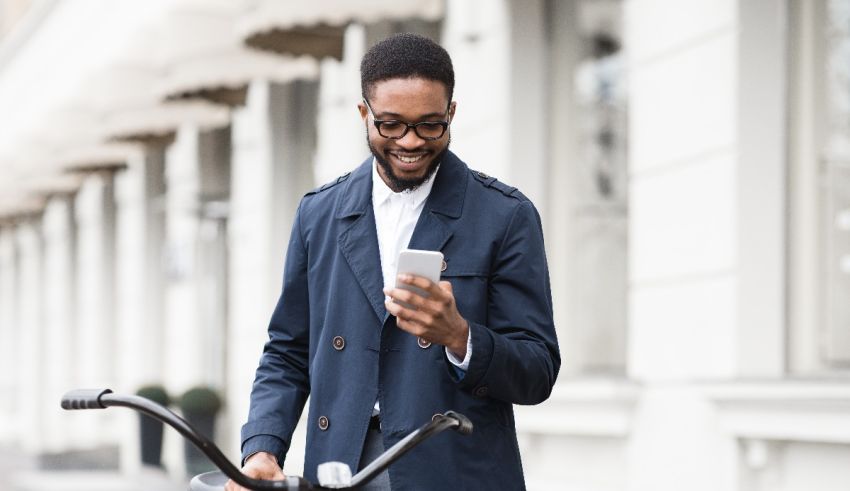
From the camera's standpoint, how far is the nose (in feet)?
7.18

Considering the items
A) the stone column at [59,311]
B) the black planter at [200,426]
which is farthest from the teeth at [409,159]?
the stone column at [59,311]

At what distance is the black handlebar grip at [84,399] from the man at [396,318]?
1.24 ft

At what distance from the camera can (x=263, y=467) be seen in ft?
7.70

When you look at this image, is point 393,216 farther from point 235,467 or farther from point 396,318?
point 235,467

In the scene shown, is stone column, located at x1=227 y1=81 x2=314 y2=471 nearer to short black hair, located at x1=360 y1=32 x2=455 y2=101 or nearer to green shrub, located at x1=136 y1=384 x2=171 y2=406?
green shrub, located at x1=136 y1=384 x2=171 y2=406

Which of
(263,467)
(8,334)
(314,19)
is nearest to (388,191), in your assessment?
(263,467)

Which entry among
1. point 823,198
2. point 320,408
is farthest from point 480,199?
point 823,198

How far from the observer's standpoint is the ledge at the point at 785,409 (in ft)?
15.0

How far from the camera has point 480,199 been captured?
242 cm

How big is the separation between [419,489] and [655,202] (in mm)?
3671

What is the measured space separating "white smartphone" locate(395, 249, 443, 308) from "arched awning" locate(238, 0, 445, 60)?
6122 millimetres

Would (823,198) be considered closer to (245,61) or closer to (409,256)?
(409,256)

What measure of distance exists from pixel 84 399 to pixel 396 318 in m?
0.51

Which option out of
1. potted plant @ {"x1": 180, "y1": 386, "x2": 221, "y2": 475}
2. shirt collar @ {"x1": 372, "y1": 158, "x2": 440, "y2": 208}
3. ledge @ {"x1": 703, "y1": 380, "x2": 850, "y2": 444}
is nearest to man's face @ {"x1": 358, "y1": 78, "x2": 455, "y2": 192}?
shirt collar @ {"x1": 372, "y1": 158, "x2": 440, "y2": 208}
